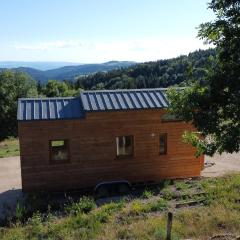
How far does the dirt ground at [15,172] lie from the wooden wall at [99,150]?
3.83 feet

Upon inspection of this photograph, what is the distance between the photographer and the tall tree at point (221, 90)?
9.15 meters

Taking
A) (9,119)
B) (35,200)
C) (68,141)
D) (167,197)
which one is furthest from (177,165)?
(9,119)

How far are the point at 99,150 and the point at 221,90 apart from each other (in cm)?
1174

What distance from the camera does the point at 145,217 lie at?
587 inches

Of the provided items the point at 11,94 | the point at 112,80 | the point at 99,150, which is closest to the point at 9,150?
the point at 99,150

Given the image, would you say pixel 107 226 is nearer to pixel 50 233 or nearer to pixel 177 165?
pixel 50 233

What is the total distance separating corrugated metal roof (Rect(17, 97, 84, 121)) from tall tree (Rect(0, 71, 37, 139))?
39999 millimetres

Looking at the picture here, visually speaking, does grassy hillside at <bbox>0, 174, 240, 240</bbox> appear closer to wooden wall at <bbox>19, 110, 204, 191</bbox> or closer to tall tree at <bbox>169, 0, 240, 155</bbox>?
wooden wall at <bbox>19, 110, 204, 191</bbox>

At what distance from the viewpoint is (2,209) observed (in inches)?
725

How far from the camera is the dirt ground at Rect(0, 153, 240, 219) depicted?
2003cm

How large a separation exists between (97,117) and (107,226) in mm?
7534

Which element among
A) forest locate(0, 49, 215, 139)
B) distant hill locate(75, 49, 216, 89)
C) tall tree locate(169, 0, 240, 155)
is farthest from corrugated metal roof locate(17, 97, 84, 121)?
distant hill locate(75, 49, 216, 89)

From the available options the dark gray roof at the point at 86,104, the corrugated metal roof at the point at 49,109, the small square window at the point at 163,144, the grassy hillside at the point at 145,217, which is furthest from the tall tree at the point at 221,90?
Answer: the small square window at the point at 163,144

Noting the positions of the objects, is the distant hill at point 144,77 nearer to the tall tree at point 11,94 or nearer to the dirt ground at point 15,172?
the tall tree at point 11,94
